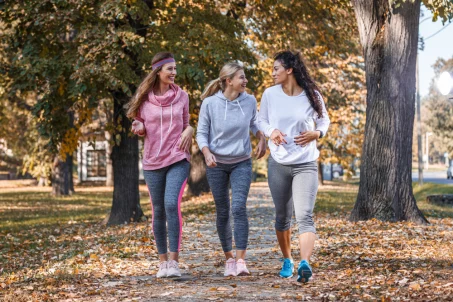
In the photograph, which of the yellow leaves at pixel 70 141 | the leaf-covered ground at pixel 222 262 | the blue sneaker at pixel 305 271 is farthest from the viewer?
the yellow leaves at pixel 70 141

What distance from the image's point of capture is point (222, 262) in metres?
8.69

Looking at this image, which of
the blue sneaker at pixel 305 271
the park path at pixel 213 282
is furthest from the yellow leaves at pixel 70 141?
the blue sneaker at pixel 305 271

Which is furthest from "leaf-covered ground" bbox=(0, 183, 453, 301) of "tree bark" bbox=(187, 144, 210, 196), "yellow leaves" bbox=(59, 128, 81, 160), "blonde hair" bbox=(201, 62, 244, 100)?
"tree bark" bbox=(187, 144, 210, 196)

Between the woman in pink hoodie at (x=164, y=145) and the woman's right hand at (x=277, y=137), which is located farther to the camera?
the woman in pink hoodie at (x=164, y=145)

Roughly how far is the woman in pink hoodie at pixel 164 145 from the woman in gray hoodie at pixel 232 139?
22 cm

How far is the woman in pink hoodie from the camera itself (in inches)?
288

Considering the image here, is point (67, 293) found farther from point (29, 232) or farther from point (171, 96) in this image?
point (29, 232)

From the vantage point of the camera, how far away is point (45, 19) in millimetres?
14648

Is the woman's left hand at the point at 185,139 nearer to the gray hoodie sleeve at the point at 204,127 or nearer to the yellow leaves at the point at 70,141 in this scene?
the gray hoodie sleeve at the point at 204,127

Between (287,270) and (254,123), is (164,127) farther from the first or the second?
(287,270)

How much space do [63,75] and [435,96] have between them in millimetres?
45683

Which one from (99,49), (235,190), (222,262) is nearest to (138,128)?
(235,190)

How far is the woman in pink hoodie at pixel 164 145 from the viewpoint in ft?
24.0

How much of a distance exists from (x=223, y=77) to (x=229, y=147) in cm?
68
